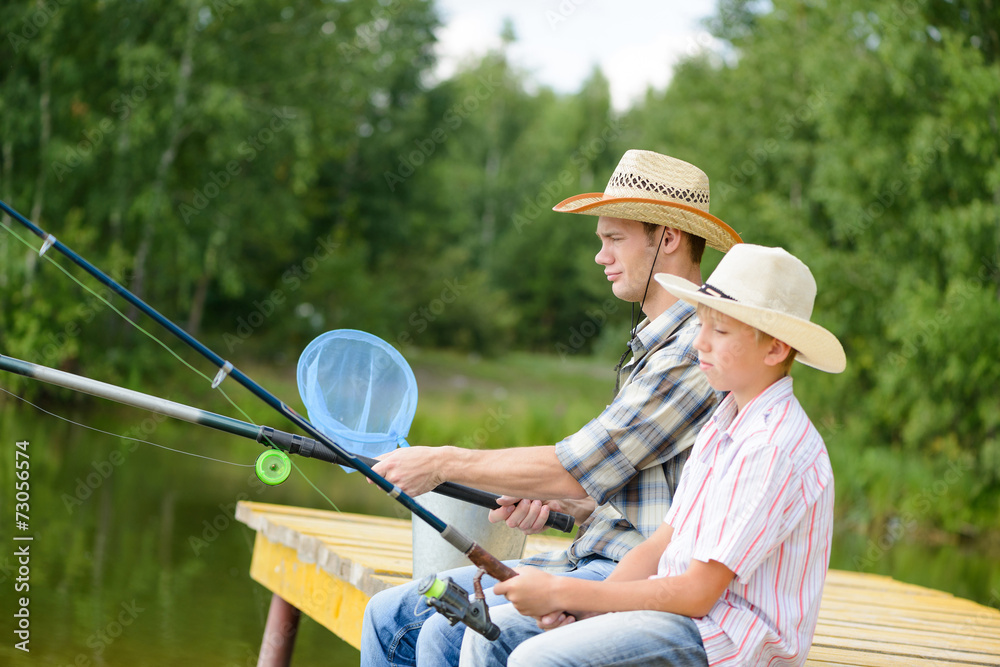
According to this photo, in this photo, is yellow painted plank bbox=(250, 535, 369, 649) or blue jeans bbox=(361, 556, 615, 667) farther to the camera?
yellow painted plank bbox=(250, 535, 369, 649)

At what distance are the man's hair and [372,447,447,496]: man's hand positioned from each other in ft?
2.14

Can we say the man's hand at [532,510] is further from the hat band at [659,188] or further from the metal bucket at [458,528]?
the hat band at [659,188]

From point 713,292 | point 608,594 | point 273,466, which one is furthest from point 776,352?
point 273,466

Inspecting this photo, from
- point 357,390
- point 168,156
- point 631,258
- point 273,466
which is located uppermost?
point 168,156

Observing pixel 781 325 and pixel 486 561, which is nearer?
pixel 781 325

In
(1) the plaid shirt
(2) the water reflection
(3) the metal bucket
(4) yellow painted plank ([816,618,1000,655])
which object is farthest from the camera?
(2) the water reflection

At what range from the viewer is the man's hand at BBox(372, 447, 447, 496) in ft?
6.89

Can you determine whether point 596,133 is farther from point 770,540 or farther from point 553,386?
point 770,540

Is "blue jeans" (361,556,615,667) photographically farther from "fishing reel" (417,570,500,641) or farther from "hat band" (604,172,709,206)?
"hat band" (604,172,709,206)

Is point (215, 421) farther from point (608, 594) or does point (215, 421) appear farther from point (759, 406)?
point (759, 406)

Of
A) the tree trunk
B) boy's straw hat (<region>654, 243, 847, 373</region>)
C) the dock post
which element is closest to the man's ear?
boy's straw hat (<region>654, 243, 847, 373</region>)

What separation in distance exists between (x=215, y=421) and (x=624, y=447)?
2.48ft

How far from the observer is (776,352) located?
179 cm

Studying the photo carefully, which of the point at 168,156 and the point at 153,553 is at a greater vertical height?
the point at 168,156
